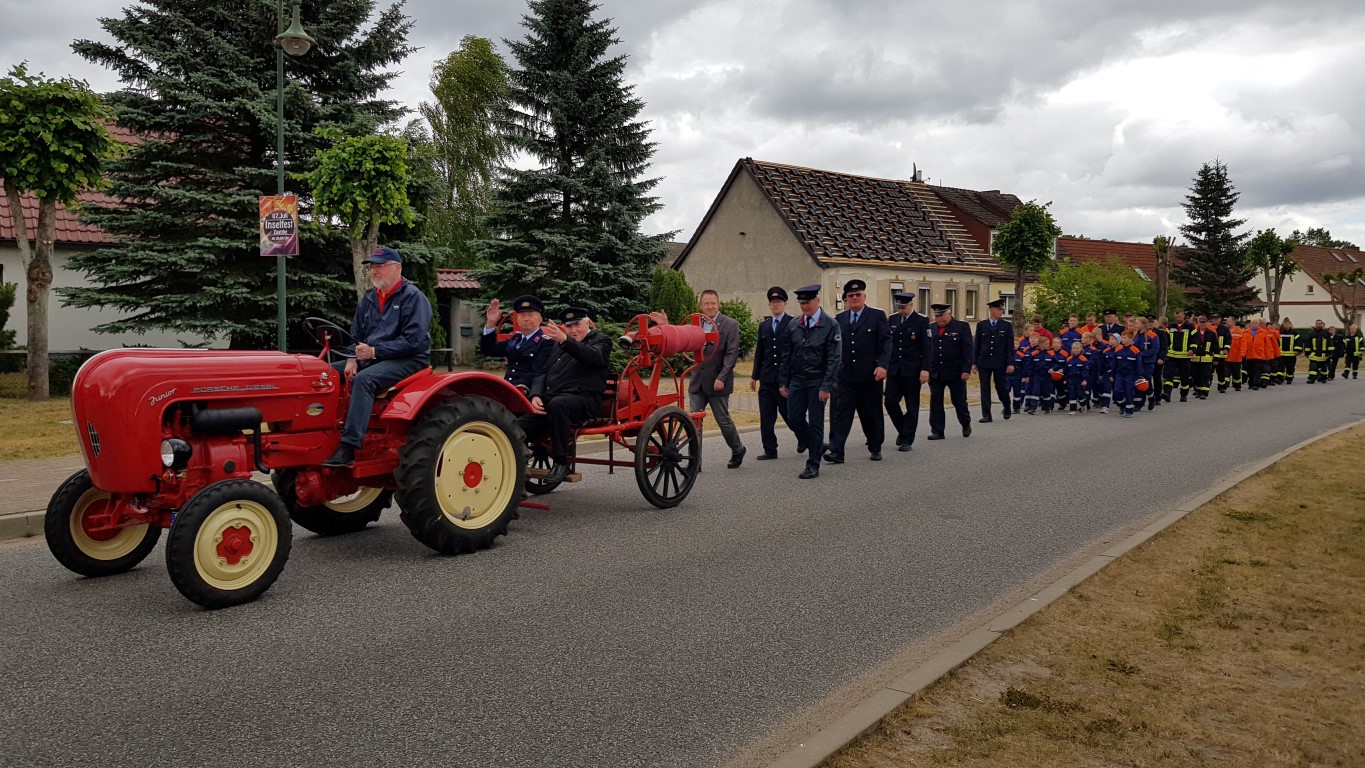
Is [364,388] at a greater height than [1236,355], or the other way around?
[1236,355]

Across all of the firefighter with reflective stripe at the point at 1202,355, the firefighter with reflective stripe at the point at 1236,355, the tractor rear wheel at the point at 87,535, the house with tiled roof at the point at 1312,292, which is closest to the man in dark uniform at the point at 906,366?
the tractor rear wheel at the point at 87,535

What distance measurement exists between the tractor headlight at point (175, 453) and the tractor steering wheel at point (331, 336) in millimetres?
1237

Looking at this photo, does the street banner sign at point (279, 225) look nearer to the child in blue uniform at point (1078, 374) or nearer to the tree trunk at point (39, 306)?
the tree trunk at point (39, 306)

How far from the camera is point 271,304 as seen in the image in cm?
2081

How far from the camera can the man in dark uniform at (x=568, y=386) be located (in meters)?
7.98

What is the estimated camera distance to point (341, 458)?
20.9 feet

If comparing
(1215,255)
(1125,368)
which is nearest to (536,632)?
(1125,368)

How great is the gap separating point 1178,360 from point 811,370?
51.1 ft

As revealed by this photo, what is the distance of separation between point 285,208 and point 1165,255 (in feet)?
159

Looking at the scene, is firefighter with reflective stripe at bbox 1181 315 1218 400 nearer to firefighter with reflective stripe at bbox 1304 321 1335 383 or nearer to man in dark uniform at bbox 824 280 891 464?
firefighter with reflective stripe at bbox 1304 321 1335 383

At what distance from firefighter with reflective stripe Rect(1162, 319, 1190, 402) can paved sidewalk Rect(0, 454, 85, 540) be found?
20742mm

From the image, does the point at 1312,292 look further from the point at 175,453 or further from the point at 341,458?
the point at 175,453

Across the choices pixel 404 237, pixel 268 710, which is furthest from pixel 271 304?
pixel 268 710

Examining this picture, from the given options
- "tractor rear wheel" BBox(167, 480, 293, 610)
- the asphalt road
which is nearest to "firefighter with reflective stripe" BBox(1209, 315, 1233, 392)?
the asphalt road
